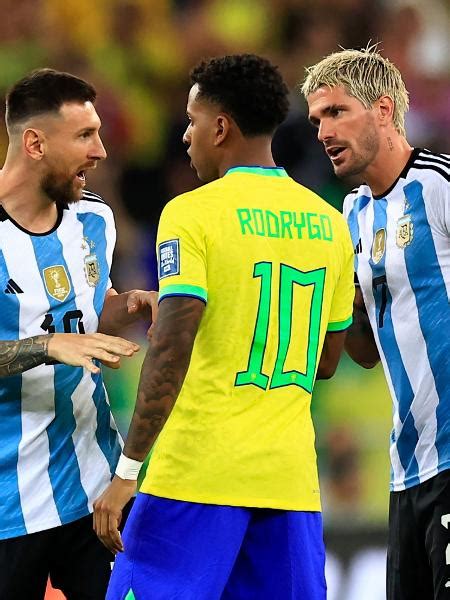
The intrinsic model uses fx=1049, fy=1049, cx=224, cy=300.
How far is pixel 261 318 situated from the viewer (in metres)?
2.24

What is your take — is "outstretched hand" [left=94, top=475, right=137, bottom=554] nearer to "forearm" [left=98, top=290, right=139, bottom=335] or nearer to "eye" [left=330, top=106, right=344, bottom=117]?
"forearm" [left=98, top=290, right=139, bottom=335]

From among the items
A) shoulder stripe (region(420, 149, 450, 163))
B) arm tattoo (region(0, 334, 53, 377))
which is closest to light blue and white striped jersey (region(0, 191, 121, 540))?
arm tattoo (region(0, 334, 53, 377))

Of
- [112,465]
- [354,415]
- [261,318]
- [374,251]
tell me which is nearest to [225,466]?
[261,318]

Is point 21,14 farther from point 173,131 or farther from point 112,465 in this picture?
point 112,465

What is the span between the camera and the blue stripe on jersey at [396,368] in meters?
2.91

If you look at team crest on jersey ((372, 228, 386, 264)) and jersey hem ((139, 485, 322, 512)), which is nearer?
jersey hem ((139, 485, 322, 512))

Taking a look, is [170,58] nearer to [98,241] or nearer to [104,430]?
[98,241]

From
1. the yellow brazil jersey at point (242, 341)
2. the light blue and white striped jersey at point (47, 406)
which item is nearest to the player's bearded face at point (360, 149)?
the yellow brazil jersey at point (242, 341)

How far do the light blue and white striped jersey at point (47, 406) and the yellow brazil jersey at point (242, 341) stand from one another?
0.43 m

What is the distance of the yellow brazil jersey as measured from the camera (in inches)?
87.1

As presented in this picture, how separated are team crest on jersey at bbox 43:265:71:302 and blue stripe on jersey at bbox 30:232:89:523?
0.01 m

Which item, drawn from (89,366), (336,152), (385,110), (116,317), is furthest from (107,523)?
(385,110)

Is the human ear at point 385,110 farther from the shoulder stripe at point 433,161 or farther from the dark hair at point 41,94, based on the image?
the dark hair at point 41,94

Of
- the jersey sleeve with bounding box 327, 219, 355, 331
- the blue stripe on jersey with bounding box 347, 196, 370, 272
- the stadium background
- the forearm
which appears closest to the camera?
the jersey sleeve with bounding box 327, 219, 355, 331
